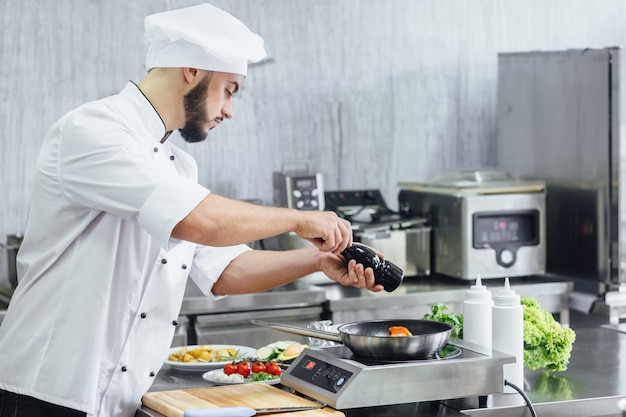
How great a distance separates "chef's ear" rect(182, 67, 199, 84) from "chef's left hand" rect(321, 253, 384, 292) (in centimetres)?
54

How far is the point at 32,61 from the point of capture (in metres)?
4.04

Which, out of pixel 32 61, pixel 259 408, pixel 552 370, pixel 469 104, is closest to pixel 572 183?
pixel 469 104

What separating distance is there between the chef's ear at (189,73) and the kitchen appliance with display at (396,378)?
2.23ft

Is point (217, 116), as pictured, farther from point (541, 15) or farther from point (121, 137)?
point (541, 15)

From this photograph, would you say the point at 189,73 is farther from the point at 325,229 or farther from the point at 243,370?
the point at 243,370

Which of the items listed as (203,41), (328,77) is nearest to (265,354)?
(203,41)

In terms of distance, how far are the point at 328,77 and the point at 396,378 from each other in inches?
106

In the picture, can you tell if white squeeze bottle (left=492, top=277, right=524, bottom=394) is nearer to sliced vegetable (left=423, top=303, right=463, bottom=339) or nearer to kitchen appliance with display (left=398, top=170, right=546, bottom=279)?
sliced vegetable (left=423, top=303, right=463, bottom=339)

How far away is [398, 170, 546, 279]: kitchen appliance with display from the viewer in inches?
161

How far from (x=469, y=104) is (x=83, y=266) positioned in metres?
3.02

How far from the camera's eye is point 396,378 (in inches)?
77.4

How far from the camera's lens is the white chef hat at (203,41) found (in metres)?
2.15

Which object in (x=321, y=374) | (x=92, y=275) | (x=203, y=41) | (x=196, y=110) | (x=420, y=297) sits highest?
(x=203, y=41)

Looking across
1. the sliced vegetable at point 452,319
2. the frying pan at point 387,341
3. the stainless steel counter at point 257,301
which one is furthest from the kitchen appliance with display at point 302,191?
the frying pan at point 387,341
